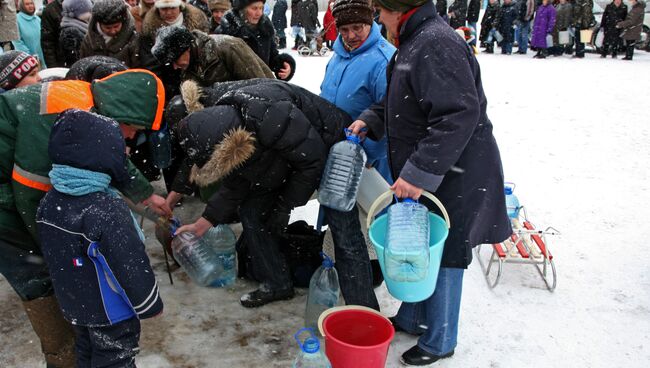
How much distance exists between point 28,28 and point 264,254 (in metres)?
5.95

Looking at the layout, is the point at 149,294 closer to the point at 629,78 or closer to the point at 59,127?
the point at 59,127

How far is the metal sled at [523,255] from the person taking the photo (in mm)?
3537

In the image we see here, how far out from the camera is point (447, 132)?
7.06ft

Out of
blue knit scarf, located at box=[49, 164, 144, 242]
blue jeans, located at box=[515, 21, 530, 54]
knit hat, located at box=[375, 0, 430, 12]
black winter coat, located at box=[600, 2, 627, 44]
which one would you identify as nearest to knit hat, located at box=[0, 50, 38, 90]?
blue knit scarf, located at box=[49, 164, 144, 242]

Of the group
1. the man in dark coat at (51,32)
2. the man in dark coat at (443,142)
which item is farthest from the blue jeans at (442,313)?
A: the man in dark coat at (51,32)

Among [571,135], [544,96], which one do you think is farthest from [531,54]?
[571,135]

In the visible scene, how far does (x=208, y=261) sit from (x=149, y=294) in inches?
58.1

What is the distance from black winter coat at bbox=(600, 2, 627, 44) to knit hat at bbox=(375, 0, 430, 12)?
44.5 feet

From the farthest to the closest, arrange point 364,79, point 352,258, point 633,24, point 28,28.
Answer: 1. point 633,24
2. point 28,28
3. point 364,79
4. point 352,258

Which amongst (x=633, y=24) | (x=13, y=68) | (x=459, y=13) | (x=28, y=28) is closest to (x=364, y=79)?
(x=13, y=68)

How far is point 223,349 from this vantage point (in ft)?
9.74

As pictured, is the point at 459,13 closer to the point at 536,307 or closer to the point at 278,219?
the point at 536,307

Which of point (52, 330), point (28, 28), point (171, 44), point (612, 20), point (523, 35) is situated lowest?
point (52, 330)

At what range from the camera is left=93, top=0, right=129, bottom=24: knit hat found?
4.30 metres
